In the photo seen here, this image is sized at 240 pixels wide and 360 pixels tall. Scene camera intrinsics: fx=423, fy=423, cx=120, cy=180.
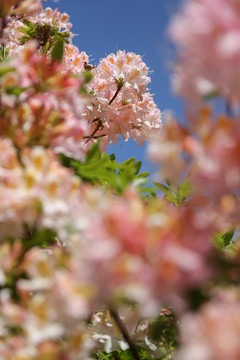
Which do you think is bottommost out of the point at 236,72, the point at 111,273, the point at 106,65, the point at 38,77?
the point at 111,273

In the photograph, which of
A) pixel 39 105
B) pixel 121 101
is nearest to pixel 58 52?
pixel 39 105

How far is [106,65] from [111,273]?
8.96 ft

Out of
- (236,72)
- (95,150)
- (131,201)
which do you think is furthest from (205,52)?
(95,150)

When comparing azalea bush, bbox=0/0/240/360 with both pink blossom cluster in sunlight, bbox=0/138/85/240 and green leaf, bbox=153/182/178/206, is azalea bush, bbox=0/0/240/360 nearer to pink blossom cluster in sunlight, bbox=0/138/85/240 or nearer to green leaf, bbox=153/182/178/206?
pink blossom cluster in sunlight, bbox=0/138/85/240

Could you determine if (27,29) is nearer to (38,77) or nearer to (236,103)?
(38,77)

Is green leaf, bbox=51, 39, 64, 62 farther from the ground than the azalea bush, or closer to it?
farther from the ground

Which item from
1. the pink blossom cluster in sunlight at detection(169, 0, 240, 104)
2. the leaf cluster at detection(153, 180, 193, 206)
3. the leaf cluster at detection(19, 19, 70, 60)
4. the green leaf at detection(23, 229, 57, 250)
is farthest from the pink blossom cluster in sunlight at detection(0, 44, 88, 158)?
the leaf cluster at detection(19, 19, 70, 60)

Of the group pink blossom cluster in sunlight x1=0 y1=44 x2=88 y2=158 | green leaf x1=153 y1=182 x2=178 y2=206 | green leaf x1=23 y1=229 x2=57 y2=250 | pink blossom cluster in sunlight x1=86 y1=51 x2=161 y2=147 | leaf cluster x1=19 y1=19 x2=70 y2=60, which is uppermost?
leaf cluster x1=19 y1=19 x2=70 y2=60

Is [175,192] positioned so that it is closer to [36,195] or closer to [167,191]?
[167,191]

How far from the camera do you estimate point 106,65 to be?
313 centimetres

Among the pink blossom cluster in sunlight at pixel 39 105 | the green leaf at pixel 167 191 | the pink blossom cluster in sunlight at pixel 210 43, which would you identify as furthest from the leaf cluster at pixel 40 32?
the pink blossom cluster in sunlight at pixel 210 43

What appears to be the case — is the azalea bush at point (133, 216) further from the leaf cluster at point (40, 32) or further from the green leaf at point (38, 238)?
the leaf cluster at point (40, 32)

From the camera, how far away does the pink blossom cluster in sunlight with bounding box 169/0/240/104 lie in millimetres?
607

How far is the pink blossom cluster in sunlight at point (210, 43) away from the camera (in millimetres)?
607
